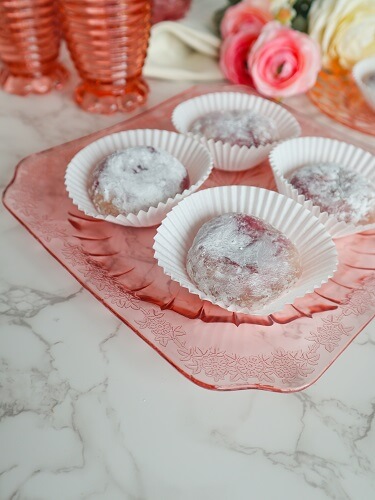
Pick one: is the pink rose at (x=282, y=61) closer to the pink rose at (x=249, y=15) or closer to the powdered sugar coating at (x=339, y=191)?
the pink rose at (x=249, y=15)

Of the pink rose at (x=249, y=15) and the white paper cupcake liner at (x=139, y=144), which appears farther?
the pink rose at (x=249, y=15)

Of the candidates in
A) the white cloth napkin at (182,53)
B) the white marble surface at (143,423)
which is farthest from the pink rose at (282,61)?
the white marble surface at (143,423)

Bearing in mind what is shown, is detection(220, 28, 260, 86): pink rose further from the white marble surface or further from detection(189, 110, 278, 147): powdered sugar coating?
the white marble surface

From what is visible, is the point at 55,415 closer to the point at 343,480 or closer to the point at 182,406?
the point at 182,406

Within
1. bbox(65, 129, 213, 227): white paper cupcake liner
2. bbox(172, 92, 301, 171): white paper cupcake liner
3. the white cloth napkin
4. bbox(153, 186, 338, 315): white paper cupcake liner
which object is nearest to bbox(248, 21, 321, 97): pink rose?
bbox(172, 92, 301, 171): white paper cupcake liner

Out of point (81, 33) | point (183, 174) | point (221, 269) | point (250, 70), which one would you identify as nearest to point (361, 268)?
point (221, 269)

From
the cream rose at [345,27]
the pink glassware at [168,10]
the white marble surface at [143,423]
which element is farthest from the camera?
the pink glassware at [168,10]

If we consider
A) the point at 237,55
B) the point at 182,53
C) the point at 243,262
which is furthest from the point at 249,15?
the point at 243,262
